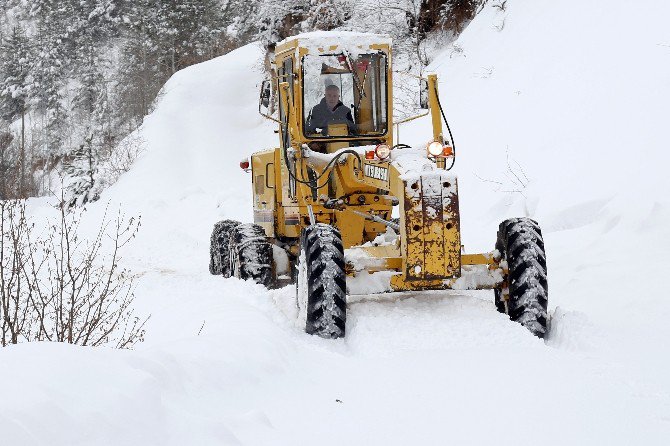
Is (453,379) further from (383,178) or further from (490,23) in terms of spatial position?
(490,23)

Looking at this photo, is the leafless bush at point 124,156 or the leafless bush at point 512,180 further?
the leafless bush at point 124,156

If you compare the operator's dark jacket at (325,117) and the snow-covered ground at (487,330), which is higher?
the operator's dark jacket at (325,117)

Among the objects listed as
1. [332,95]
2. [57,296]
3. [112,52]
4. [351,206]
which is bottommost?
[57,296]

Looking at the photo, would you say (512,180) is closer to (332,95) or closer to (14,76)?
(332,95)

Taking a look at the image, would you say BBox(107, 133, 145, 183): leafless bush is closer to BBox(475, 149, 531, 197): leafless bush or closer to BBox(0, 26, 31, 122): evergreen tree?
BBox(475, 149, 531, 197): leafless bush

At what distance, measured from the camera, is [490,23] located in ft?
57.7

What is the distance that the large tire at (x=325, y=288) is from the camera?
6168 millimetres

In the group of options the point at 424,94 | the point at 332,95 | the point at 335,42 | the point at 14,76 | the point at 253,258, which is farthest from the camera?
the point at 14,76

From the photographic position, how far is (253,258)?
9.01 m

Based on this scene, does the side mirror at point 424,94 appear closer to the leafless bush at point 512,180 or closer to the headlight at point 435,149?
the headlight at point 435,149

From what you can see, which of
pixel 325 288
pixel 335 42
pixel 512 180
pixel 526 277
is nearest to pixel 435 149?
pixel 526 277

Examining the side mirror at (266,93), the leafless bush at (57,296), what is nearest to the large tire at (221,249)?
the leafless bush at (57,296)

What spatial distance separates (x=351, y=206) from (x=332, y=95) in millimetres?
1232

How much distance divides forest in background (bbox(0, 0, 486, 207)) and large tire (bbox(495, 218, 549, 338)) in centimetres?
1442
